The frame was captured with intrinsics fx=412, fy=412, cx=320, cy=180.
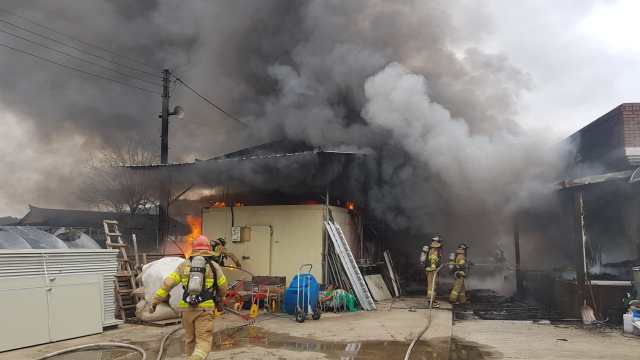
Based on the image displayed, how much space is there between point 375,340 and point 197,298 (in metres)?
3.17

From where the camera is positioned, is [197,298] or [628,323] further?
[628,323]

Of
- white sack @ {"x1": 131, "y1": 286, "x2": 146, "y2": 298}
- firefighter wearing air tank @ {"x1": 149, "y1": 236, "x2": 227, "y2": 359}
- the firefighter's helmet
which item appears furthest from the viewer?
white sack @ {"x1": 131, "y1": 286, "x2": 146, "y2": 298}

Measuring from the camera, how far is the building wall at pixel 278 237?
34.8 feet

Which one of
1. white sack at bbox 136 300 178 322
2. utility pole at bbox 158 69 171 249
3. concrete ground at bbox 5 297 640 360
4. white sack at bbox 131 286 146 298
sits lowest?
concrete ground at bbox 5 297 640 360

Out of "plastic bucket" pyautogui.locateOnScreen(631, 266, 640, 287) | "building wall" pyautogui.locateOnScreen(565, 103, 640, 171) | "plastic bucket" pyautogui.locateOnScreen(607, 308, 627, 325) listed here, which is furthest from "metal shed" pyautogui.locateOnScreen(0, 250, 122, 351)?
"building wall" pyautogui.locateOnScreen(565, 103, 640, 171)

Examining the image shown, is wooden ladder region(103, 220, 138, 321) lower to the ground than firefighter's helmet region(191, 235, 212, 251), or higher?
lower

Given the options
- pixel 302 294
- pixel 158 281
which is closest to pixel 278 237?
pixel 302 294

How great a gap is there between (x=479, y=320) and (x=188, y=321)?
20.4 ft

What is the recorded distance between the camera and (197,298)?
4742mm

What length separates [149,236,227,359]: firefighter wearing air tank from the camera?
4.72m

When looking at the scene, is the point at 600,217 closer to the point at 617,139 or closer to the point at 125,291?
the point at 617,139

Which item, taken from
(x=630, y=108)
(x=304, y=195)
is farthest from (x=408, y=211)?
(x=630, y=108)

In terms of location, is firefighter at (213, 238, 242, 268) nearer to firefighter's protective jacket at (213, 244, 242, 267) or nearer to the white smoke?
firefighter's protective jacket at (213, 244, 242, 267)

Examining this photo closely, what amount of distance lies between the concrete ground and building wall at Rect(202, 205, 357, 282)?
2.26m
